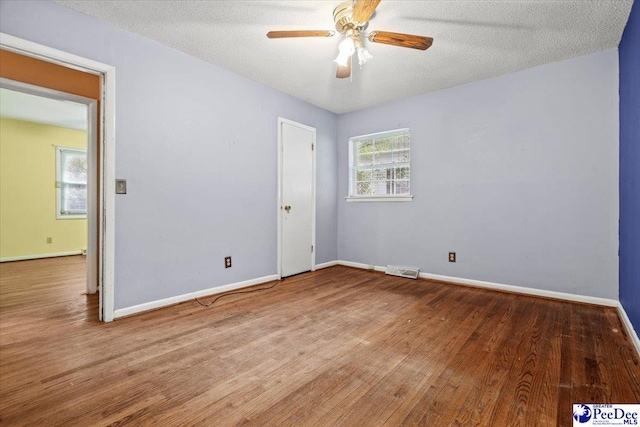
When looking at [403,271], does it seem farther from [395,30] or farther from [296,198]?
[395,30]

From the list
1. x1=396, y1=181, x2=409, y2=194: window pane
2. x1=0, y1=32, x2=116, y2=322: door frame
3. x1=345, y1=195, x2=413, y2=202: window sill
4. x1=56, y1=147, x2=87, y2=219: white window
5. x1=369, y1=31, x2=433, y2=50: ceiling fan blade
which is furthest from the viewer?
x1=56, y1=147, x2=87, y2=219: white window

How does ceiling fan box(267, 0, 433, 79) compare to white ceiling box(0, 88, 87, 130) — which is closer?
ceiling fan box(267, 0, 433, 79)

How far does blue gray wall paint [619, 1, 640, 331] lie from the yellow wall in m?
8.03

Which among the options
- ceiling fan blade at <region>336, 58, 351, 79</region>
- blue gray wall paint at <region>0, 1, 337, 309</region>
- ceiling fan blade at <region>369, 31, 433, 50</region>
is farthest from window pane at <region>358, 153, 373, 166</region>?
ceiling fan blade at <region>369, 31, 433, 50</region>

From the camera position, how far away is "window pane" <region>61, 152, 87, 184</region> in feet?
18.9

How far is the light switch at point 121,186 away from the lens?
97.7 inches

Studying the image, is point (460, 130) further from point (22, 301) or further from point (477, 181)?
point (22, 301)

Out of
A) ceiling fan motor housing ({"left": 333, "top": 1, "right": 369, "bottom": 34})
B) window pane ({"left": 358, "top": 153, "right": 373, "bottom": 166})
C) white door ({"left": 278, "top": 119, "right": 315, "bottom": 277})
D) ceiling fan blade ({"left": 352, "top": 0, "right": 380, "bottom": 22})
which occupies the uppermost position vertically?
ceiling fan motor housing ({"left": 333, "top": 1, "right": 369, "bottom": 34})

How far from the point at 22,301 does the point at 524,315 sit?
4701 mm

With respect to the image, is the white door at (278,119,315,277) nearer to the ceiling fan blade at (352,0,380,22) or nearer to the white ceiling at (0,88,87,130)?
the ceiling fan blade at (352,0,380,22)

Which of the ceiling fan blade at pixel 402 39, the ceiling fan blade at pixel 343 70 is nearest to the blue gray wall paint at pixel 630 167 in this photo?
the ceiling fan blade at pixel 402 39

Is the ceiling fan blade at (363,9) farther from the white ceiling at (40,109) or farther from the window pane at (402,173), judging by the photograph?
the white ceiling at (40,109)

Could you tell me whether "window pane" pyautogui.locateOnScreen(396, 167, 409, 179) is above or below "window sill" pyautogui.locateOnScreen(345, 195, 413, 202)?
above

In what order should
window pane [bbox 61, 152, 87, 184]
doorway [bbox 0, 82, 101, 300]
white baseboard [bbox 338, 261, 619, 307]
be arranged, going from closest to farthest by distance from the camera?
white baseboard [bbox 338, 261, 619, 307] < doorway [bbox 0, 82, 101, 300] < window pane [bbox 61, 152, 87, 184]
